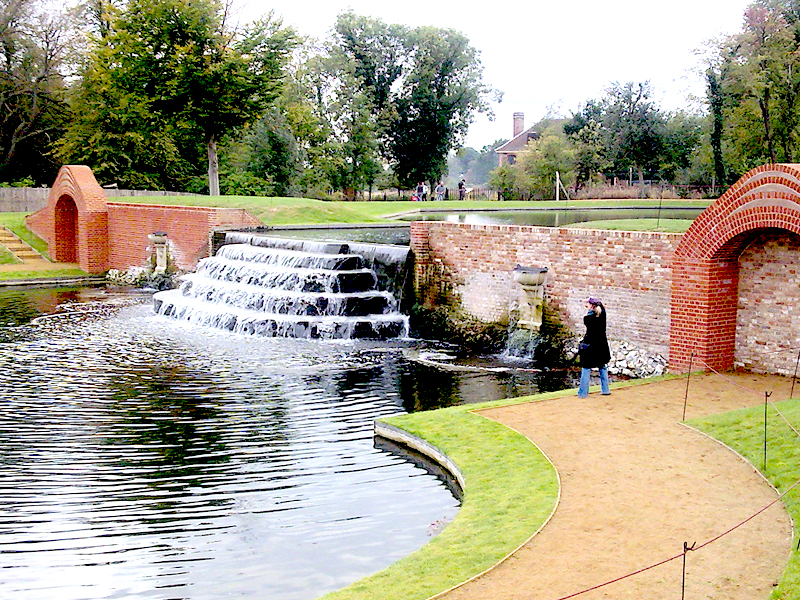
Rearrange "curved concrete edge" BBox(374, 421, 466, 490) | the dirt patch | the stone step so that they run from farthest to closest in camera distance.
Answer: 1. the stone step
2. "curved concrete edge" BBox(374, 421, 466, 490)
3. the dirt patch

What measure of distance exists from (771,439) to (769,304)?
15.7 feet

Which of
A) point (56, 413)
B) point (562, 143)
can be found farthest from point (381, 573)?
point (562, 143)

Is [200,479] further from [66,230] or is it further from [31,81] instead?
[31,81]

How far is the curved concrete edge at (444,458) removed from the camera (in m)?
7.01

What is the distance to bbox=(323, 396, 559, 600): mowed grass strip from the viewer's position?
699 cm

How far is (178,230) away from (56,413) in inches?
644

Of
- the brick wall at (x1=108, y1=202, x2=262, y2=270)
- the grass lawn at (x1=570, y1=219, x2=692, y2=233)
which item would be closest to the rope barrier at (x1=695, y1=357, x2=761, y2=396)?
the grass lawn at (x1=570, y1=219, x2=692, y2=233)

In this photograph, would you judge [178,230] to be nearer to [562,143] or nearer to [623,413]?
[623,413]

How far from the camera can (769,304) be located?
14172 millimetres

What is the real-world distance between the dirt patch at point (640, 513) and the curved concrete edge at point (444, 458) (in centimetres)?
6

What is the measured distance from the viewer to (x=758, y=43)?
141 ft

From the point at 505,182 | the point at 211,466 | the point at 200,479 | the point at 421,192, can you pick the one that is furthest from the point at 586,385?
the point at 421,192

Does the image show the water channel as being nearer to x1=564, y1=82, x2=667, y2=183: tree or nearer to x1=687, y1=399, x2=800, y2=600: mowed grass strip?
x1=687, y1=399, x2=800, y2=600: mowed grass strip

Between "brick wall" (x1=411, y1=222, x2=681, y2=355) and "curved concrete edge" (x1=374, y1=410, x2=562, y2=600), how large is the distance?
5219mm
